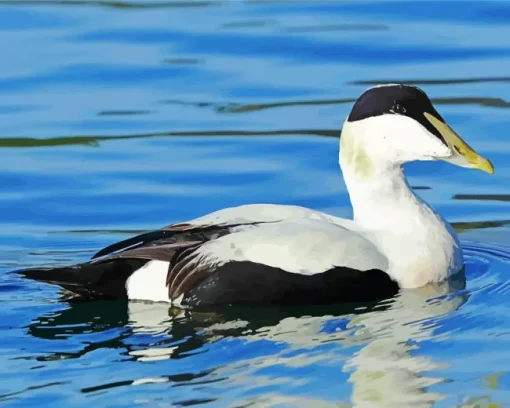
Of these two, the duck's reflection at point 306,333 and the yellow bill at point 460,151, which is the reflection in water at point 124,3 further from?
the duck's reflection at point 306,333

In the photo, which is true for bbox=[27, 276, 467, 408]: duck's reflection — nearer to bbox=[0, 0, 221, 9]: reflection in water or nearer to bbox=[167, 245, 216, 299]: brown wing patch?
bbox=[167, 245, 216, 299]: brown wing patch

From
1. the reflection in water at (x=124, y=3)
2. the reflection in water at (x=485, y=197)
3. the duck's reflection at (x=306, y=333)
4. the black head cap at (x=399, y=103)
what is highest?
the reflection in water at (x=124, y=3)

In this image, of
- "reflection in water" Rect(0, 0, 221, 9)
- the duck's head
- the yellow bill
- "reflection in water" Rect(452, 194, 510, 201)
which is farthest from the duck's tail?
"reflection in water" Rect(0, 0, 221, 9)

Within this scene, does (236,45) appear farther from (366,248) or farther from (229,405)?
(229,405)

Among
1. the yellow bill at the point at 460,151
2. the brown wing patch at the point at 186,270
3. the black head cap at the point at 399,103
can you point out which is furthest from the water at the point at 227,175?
the black head cap at the point at 399,103

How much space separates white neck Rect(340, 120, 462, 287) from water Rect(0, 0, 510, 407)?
0.16m

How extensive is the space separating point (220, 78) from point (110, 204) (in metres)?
3.25

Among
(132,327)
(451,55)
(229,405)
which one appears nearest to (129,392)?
(229,405)

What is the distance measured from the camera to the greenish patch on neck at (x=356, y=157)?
28.4ft

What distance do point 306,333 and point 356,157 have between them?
1.21m

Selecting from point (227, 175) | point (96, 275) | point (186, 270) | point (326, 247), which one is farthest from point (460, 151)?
point (227, 175)

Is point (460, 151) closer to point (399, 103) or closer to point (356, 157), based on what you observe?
point (399, 103)

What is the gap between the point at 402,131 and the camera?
8578 millimetres

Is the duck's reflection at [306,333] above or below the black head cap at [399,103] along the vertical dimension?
below
